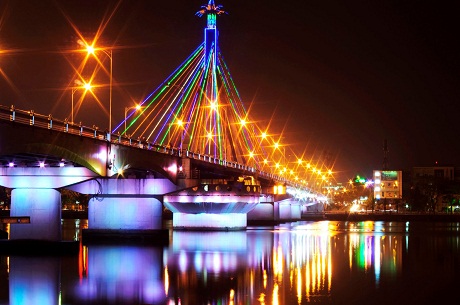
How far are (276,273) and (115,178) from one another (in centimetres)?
2804

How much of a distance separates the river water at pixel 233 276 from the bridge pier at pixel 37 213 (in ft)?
7.73

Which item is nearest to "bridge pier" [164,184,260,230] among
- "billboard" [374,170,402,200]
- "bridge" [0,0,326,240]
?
"bridge" [0,0,326,240]

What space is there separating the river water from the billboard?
9975 centimetres

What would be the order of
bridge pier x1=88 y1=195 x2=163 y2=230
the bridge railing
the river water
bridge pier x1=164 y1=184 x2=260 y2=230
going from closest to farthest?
the river water, the bridge railing, bridge pier x1=88 y1=195 x2=163 y2=230, bridge pier x1=164 y1=184 x2=260 y2=230

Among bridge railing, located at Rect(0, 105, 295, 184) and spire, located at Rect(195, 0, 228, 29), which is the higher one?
spire, located at Rect(195, 0, 228, 29)

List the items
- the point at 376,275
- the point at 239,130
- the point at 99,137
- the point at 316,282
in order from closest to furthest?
the point at 316,282 → the point at 376,275 → the point at 99,137 → the point at 239,130

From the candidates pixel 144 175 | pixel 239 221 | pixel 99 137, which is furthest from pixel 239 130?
pixel 99 137

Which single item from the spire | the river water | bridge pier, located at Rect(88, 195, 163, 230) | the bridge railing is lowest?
the river water

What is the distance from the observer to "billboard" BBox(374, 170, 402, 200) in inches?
6048

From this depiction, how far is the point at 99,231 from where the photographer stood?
6172 centimetres

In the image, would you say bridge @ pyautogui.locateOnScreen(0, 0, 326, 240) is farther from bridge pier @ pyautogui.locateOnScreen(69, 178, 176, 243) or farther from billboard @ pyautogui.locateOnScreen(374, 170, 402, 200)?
billboard @ pyautogui.locateOnScreen(374, 170, 402, 200)

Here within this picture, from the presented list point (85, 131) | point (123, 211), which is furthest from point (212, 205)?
point (85, 131)

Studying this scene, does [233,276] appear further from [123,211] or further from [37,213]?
[123,211]

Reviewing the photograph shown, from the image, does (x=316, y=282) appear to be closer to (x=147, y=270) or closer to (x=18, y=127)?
(x=147, y=270)
